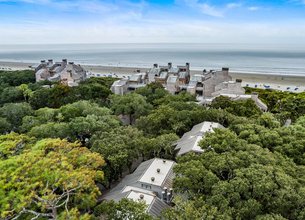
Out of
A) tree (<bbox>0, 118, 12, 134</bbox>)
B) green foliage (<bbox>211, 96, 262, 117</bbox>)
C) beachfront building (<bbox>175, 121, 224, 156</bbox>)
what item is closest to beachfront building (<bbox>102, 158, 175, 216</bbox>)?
beachfront building (<bbox>175, 121, 224, 156</bbox>)

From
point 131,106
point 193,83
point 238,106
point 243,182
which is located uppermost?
point 193,83

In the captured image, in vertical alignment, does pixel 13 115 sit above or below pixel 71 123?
below

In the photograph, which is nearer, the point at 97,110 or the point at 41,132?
the point at 41,132

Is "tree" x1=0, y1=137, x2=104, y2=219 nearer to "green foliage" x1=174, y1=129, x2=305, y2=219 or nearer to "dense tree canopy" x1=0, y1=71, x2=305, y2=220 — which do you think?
"dense tree canopy" x1=0, y1=71, x2=305, y2=220

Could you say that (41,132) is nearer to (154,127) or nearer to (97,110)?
(97,110)

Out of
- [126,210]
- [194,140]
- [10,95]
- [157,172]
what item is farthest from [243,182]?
[10,95]

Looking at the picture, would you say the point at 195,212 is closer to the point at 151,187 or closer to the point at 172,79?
the point at 151,187

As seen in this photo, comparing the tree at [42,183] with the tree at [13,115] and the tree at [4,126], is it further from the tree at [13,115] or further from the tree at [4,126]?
the tree at [13,115]

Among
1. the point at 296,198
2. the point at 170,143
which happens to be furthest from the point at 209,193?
the point at 170,143
